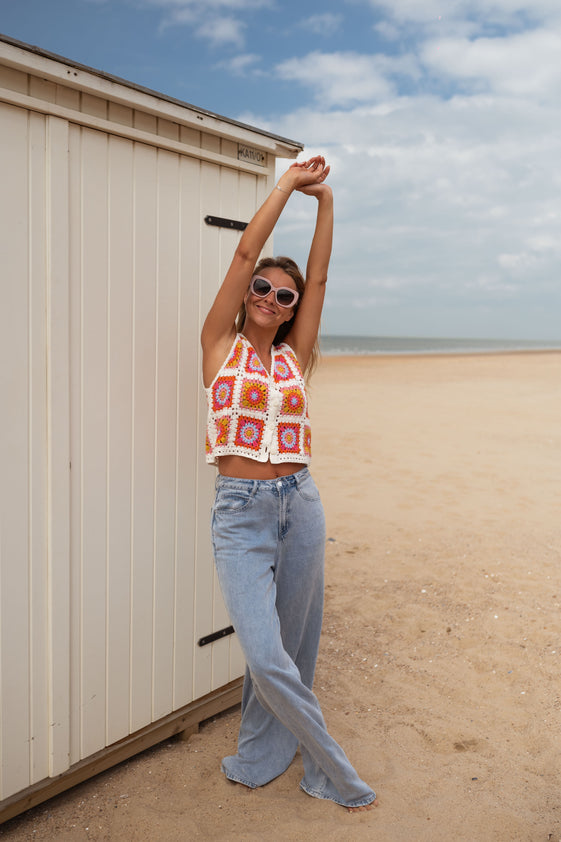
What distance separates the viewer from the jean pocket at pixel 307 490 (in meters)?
2.76

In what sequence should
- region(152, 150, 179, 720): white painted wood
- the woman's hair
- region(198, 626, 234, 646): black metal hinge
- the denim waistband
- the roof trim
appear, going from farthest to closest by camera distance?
region(198, 626, 234, 646): black metal hinge < region(152, 150, 179, 720): white painted wood < the woman's hair < the denim waistband < the roof trim

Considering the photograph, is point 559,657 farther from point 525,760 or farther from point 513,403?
point 513,403

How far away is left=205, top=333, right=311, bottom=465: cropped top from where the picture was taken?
2697 millimetres

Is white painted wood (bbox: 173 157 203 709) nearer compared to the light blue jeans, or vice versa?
the light blue jeans

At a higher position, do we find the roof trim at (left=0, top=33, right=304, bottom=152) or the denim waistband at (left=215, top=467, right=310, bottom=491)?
the roof trim at (left=0, top=33, right=304, bottom=152)

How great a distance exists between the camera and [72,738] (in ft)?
9.59

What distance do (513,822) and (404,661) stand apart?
1.46m

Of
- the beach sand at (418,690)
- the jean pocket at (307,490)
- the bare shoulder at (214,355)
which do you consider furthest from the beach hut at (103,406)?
the jean pocket at (307,490)

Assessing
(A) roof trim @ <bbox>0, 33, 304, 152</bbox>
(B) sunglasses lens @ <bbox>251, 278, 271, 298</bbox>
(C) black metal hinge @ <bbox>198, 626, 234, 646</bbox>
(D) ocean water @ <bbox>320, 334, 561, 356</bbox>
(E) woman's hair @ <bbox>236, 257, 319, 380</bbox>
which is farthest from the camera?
(D) ocean water @ <bbox>320, 334, 561, 356</bbox>

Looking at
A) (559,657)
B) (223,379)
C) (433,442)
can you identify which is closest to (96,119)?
(223,379)

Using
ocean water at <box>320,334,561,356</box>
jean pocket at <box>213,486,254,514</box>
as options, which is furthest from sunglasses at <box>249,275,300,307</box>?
ocean water at <box>320,334,561,356</box>

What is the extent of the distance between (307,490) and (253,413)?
37 centimetres

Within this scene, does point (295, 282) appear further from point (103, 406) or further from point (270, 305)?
point (103, 406)

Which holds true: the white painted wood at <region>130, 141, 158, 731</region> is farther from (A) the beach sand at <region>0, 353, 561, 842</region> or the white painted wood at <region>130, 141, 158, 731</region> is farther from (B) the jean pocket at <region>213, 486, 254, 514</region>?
(B) the jean pocket at <region>213, 486, 254, 514</region>
